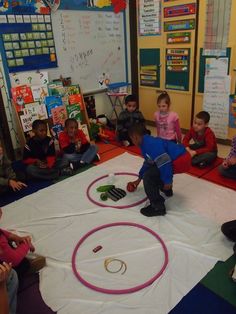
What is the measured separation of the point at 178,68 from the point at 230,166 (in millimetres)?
2072

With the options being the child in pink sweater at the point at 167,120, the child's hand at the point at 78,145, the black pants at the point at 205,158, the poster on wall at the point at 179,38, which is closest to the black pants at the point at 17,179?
the child's hand at the point at 78,145

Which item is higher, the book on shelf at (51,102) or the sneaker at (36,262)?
the book on shelf at (51,102)

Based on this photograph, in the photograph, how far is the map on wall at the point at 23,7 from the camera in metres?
3.61

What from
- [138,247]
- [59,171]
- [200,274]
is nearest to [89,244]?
[138,247]

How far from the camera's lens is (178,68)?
4.51 meters

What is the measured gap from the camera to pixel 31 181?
341cm

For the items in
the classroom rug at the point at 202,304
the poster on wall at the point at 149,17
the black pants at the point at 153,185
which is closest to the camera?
the classroom rug at the point at 202,304

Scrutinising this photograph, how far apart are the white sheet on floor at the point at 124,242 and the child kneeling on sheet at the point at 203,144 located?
364 mm

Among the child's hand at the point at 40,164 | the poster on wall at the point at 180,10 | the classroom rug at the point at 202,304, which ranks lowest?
the classroom rug at the point at 202,304

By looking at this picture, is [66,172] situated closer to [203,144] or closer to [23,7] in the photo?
[203,144]

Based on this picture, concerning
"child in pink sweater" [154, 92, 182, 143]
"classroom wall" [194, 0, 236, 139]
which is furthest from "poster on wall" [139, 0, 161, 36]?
"child in pink sweater" [154, 92, 182, 143]

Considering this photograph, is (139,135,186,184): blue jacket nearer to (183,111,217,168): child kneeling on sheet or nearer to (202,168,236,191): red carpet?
(202,168,236,191): red carpet

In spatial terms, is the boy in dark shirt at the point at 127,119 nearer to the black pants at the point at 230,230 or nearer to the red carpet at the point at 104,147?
the red carpet at the point at 104,147

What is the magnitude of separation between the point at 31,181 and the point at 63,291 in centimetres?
178
